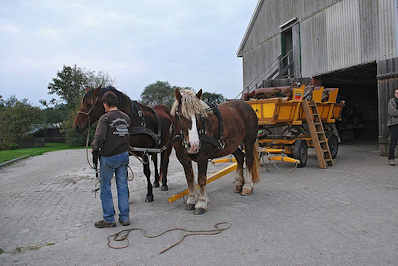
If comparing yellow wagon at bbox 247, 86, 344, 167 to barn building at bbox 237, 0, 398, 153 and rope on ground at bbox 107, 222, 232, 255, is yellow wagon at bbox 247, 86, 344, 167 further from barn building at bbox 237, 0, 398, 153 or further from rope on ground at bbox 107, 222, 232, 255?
rope on ground at bbox 107, 222, 232, 255

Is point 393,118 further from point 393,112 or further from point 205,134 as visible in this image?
point 205,134

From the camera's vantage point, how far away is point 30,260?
297cm

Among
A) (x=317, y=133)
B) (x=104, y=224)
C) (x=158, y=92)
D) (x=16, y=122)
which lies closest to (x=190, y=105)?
(x=104, y=224)

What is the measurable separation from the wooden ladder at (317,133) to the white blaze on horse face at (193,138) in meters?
4.76

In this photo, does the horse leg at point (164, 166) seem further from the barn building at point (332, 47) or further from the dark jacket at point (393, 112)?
the dark jacket at point (393, 112)

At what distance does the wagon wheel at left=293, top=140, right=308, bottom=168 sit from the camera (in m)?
7.80

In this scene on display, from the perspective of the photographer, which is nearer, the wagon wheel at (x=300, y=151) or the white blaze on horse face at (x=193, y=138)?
the white blaze on horse face at (x=193, y=138)

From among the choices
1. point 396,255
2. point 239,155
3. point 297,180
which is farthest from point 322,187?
point 396,255

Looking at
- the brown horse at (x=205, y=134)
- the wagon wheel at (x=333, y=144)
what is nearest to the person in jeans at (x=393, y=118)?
the wagon wheel at (x=333, y=144)

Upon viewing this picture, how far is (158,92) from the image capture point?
46.4 meters

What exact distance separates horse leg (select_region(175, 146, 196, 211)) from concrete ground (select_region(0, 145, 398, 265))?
16 centimetres

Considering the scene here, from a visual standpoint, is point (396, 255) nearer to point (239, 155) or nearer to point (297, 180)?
point (239, 155)

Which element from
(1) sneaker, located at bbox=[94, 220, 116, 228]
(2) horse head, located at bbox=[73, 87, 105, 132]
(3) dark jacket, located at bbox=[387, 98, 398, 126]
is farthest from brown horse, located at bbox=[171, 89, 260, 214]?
(3) dark jacket, located at bbox=[387, 98, 398, 126]

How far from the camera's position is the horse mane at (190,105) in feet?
13.1
